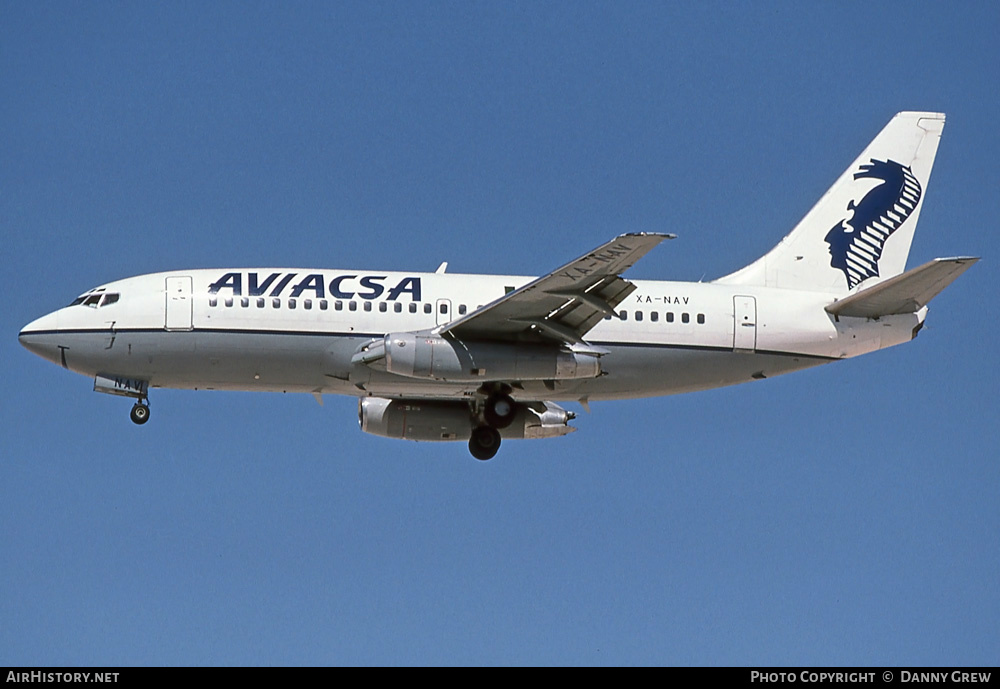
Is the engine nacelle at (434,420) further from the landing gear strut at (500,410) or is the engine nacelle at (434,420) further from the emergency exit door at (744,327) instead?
the emergency exit door at (744,327)

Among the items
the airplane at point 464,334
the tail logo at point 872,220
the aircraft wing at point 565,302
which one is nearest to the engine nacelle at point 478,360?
the airplane at point 464,334

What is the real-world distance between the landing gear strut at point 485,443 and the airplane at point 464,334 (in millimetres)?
49

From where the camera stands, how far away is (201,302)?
3747 centimetres

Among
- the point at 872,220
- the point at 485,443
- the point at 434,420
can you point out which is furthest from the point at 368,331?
the point at 872,220

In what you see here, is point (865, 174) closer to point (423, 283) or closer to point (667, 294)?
point (667, 294)

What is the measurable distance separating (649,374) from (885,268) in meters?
8.26

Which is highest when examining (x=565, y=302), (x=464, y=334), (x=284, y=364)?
(x=565, y=302)

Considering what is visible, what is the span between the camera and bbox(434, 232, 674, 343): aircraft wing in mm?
33688

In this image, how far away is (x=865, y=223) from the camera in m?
42.5

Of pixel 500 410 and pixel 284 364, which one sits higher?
pixel 284 364

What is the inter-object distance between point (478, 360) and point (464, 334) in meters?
0.74

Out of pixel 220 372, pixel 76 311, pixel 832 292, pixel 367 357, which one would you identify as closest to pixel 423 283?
pixel 367 357

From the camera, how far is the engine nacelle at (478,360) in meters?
36.3

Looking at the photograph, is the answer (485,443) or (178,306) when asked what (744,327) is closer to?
(485,443)
